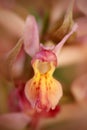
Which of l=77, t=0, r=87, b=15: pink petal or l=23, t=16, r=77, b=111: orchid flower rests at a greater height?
l=77, t=0, r=87, b=15: pink petal

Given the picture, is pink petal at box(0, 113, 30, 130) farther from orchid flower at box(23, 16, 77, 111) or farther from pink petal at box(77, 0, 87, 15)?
pink petal at box(77, 0, 87, 15)

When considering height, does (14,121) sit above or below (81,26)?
below

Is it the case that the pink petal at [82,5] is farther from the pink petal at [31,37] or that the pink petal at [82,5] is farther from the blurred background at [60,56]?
the pink petal at [31,37]

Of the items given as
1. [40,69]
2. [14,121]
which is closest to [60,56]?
[40,69]

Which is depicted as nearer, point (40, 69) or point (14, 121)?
point (40, 69)

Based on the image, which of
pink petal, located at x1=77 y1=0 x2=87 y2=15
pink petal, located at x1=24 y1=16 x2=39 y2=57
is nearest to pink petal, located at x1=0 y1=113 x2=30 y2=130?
pink petal, located at x1=24 y1=16 x2=39 y2=57

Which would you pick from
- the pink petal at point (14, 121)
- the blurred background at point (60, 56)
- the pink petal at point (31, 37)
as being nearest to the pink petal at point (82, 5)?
the blurred background at point (60, 56)

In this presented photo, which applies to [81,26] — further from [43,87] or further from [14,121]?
[14,121]
